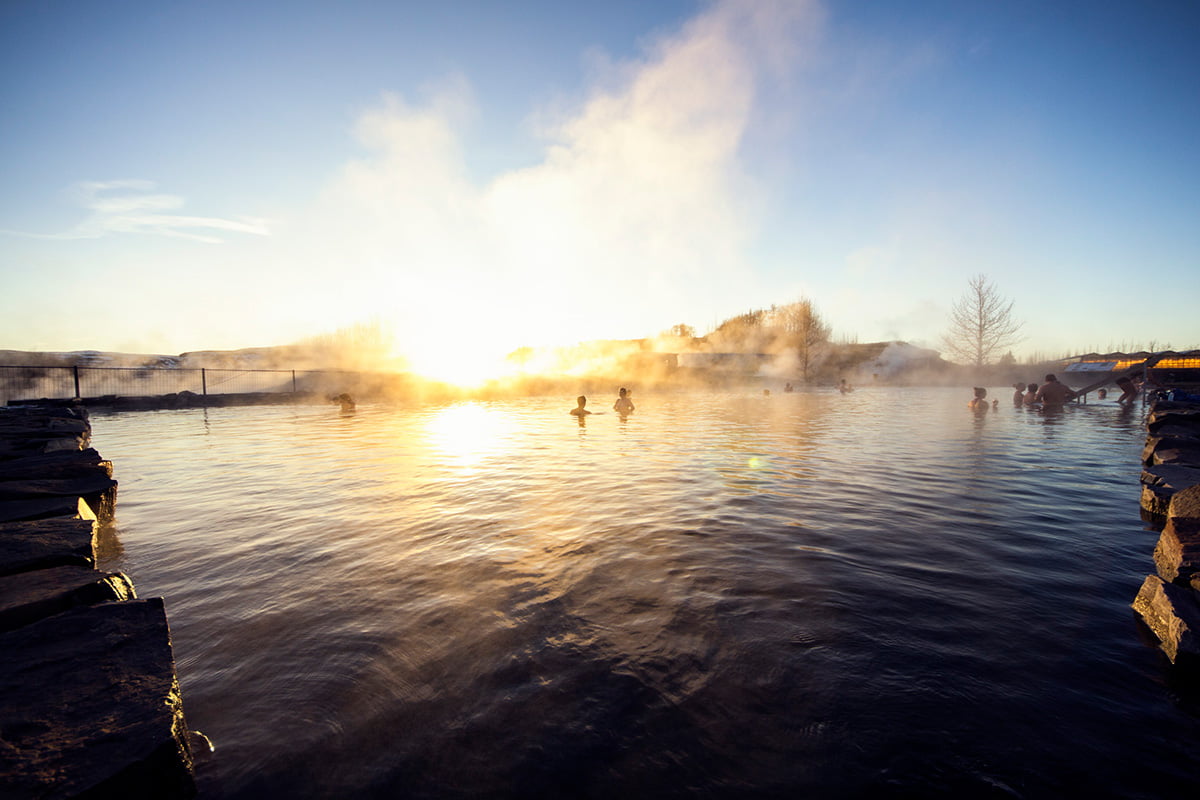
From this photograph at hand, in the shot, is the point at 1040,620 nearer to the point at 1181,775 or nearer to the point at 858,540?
the point at 1181,775

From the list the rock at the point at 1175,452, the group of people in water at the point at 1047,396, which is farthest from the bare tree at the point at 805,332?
the rock at the point at 1175,452

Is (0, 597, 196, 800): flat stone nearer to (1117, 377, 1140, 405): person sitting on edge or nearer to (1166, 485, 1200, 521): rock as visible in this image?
(1166, 485, 1200, 521): rock

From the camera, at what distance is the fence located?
36500 millimetres

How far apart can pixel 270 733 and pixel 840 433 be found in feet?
43.1

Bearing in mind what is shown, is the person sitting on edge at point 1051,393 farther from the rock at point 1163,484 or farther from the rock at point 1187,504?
the rock at point 1187,504

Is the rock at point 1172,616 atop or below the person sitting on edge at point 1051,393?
below

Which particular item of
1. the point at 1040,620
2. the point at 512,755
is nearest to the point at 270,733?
the point at 512,755

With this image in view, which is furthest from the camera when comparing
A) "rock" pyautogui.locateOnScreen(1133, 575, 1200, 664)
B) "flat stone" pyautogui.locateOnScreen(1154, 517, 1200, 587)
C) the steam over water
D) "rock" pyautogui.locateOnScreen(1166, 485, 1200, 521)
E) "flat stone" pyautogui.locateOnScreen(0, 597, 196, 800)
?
"rock" pyautogui.locateOnScreen(1166, 485, 1200, 521)

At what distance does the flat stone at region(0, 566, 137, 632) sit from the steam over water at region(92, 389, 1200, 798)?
0.67m

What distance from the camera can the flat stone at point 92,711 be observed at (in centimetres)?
132

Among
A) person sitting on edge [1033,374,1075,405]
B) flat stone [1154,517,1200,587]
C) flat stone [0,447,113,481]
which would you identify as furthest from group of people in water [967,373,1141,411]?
flat stone [0,447,113,481]

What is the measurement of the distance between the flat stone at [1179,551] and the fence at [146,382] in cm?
3724

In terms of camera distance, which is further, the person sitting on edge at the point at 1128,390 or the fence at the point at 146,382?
the fence at the point at 146,382

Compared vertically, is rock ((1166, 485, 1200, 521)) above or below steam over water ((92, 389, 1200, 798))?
above
